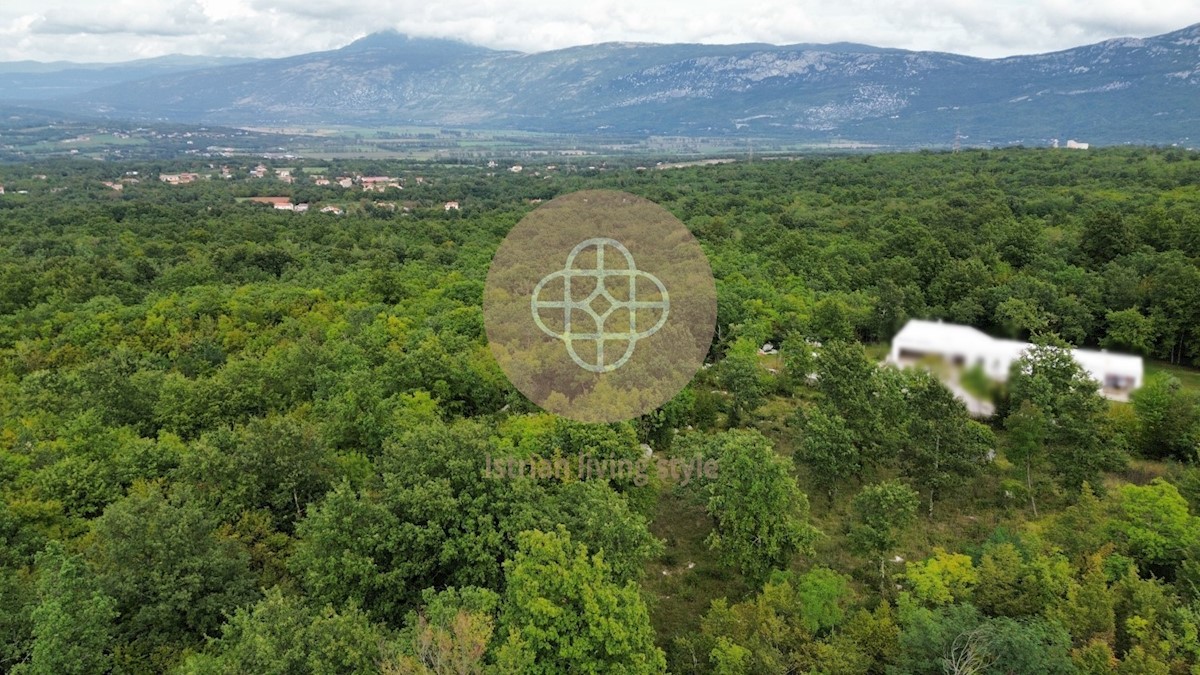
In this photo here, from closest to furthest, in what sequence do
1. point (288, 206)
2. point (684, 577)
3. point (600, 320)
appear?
point (684, 577)
point (600, 320)
point (288, 206)

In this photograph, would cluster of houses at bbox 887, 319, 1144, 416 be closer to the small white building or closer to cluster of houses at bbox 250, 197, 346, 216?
the small white building

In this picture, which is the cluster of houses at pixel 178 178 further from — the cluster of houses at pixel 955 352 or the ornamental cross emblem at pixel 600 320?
the cluster of houses at pixel 955 352

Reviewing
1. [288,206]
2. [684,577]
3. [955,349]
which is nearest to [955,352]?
[955,349]

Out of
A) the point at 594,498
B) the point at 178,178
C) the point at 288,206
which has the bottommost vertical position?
the point at 288,206

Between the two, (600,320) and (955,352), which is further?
(600,320)

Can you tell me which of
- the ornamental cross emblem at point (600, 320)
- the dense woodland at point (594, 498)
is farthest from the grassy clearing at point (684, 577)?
the ornamental cross emblem at point (600, 320)

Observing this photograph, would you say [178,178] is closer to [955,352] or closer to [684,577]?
[684,577]

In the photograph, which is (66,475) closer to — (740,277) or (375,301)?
(375,301)

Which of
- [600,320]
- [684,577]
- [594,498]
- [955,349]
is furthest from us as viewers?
[600,320]

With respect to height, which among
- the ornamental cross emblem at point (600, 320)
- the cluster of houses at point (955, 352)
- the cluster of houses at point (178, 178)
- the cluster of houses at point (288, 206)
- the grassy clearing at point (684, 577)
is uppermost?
the cluster of houses at point (955, 352)

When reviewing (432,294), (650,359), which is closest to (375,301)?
(432,294)
